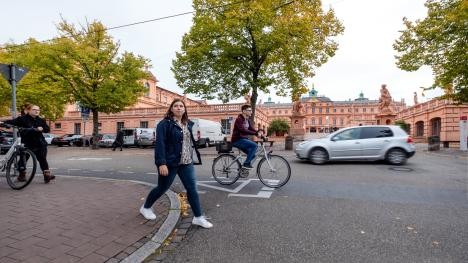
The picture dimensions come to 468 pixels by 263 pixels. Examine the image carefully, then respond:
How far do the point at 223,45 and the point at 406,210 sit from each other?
16585mm

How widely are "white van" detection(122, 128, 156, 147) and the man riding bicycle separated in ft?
65.9

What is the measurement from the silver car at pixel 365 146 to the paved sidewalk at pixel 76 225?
7.41m

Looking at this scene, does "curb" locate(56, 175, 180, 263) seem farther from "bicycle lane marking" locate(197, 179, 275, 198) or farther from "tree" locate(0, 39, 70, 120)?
"tree" locate(0, 39, 70, 120)

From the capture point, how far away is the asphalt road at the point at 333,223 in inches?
128

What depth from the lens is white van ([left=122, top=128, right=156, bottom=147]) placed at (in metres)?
26.3

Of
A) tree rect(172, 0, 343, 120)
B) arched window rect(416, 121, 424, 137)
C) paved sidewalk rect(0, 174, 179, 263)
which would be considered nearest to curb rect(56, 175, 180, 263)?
paved sidewalk rect(0, 174, 179, 263)

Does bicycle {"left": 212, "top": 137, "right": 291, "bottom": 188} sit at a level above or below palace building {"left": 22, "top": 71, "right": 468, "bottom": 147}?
below

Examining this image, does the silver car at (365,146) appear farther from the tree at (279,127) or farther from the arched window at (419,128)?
the tree at (279,127)

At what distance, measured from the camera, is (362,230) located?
157 inches

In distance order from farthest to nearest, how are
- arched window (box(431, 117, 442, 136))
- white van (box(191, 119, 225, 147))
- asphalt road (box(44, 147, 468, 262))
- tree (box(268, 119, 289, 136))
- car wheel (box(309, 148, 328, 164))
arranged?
tree (box(268, 119, 289, 136))
arched window (box(431, 117, 442, 136))
white van (box(191, 119, 225, 147))
car wheel (box(309, 148, 328, 164))
asphalt road (box(44, 147, 468, 262))

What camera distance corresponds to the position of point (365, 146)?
11.2 meters

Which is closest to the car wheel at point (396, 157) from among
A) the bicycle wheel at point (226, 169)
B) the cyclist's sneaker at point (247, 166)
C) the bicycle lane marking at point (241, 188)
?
the bicycle lane marking at point (241, 188)

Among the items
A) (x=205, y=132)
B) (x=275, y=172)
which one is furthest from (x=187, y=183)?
(x=205, y=132)

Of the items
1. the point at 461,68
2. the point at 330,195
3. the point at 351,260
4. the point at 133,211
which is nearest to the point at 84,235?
the point at 133,211
